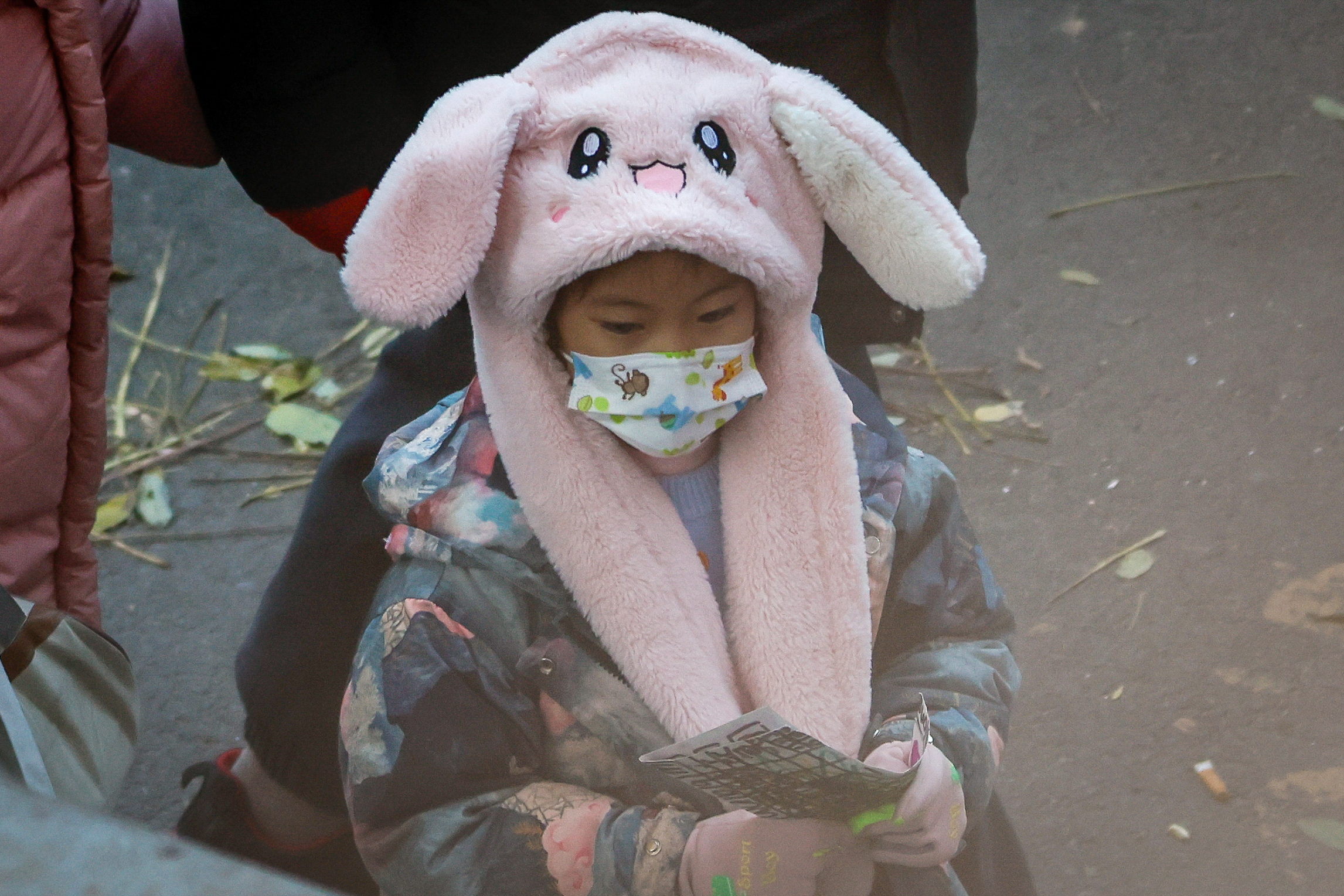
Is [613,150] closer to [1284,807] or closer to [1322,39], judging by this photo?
[1284,807]

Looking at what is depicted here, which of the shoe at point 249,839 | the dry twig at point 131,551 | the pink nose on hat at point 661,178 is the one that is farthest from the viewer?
the dry twig at point 131,551

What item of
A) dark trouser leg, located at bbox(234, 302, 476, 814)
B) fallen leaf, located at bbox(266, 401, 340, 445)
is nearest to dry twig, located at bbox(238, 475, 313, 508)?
fallen leaf, located at bbox(266, 401, 340, 445)

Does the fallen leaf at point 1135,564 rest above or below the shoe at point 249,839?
below

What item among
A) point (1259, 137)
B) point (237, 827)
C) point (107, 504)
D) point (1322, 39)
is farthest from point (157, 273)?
point (1322, 39)

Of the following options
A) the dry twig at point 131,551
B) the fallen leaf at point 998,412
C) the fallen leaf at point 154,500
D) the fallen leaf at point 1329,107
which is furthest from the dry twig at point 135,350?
the fallen leaf at point 1329,107

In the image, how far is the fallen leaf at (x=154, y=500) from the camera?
9.29 ft

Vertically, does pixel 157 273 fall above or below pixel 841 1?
below

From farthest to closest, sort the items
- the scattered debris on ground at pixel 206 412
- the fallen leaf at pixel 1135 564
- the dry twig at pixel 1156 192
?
the dry twig at pixel 1156 192
the scattered debris on ground at pixel 206 412
the fallen leaf at pixel 1135 564

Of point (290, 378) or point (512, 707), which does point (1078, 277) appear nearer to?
point (290, 378)

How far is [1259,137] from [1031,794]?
2019 millimetres

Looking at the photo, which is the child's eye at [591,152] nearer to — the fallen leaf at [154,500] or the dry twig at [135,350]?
the fallen leaf at [154,500]

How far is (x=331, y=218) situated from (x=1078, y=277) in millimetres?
2043

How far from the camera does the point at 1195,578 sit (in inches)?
94.0

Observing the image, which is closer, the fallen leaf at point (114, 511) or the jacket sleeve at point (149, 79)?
the jacket sleeve at point (149, 79)
